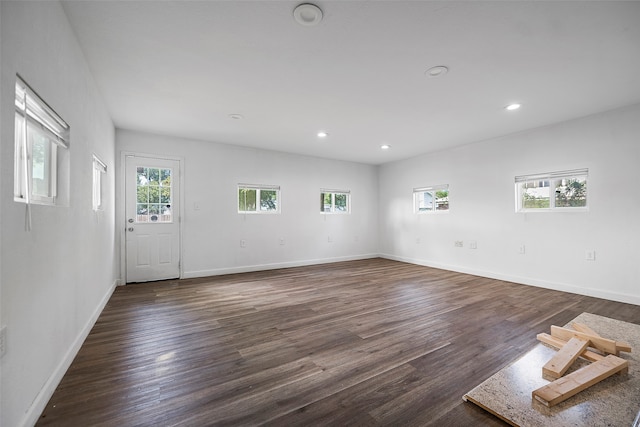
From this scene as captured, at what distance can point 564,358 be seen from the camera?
198 centimetres

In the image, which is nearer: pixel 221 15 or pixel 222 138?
pixel 221 15

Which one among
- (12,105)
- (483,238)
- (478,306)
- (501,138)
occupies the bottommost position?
(478,306)

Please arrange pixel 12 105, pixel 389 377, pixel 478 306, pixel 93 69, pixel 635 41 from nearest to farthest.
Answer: pixel 12 105 → pixel 389 377 → pixel 635 41 → pixel 93 69 → pixel 478 306

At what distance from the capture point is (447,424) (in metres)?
1.48

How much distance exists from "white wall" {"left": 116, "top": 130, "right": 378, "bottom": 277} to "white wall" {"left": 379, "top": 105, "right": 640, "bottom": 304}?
143 cm

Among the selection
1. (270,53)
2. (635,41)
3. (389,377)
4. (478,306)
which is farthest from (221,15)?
(478,306)

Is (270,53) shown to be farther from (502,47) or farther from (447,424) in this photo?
(447,424)

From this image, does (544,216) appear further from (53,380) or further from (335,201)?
(53,380)

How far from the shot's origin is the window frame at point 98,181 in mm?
3152

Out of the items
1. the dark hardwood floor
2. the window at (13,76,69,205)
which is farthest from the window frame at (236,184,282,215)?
the window at (13,76,69,205)

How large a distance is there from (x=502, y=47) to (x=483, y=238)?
3.71 meters

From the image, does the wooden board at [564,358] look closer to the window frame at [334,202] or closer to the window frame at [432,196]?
the window frame at [432,196]

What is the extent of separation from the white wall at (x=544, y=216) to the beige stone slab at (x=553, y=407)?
Answer: 86.5 inches

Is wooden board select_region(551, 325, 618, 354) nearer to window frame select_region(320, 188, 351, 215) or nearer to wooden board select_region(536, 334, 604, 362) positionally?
wooden board select_region(536, 334, 604, 362)
